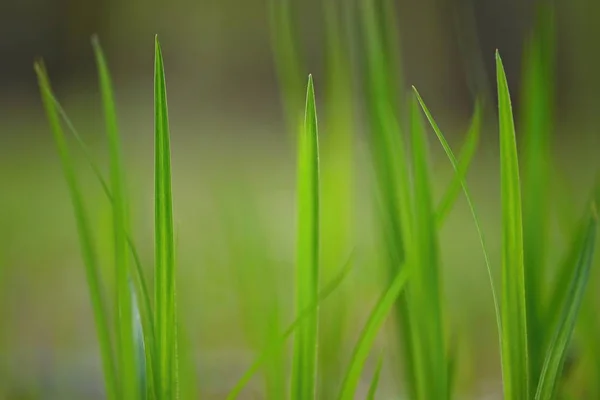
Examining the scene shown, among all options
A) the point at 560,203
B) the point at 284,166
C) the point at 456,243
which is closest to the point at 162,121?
the point at 560,203

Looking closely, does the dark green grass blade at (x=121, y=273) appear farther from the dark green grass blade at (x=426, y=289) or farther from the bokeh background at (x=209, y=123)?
the bokeh background at (x=209, y=123)

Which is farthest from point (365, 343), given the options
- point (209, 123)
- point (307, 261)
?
point (209, 123)

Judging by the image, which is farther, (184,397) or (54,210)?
(54,210)

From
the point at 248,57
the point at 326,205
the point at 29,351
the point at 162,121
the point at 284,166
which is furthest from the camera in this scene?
the point at 248,57

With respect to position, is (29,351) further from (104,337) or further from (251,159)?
(251,159)

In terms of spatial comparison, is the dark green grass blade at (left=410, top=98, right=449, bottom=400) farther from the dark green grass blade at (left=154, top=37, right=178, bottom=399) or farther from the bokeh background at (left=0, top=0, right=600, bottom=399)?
the bokeh background at (left=0, top=0, right=600, bottom=399)

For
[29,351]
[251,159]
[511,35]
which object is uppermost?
[511,35]

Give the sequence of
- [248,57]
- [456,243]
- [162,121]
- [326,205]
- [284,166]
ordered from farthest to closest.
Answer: [248,57], [284,166], [456,243], [326,205], [162,121]
